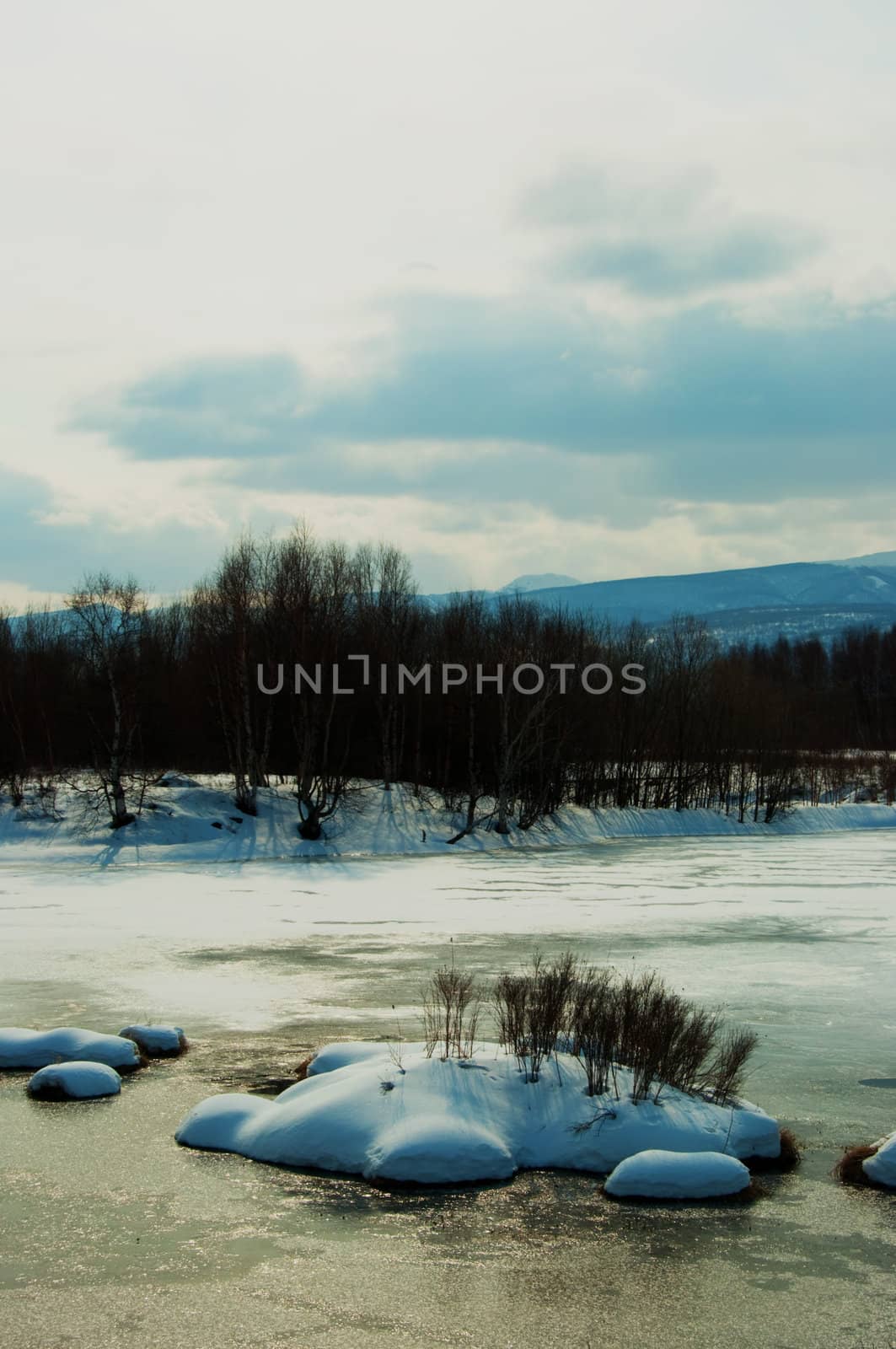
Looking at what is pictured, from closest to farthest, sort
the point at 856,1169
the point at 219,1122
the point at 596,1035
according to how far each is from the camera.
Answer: the point at 856,1169 → the point at 219,1122 → the point at 596,1035

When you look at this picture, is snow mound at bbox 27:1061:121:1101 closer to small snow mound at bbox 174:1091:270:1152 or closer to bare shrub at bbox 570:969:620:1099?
small snow mound at bbox 174:1091:270:1152

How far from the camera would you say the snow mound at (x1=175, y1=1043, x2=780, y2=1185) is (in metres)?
8.80

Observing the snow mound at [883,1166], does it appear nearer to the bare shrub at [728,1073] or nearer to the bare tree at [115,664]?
the bare shrub at [728,1073]

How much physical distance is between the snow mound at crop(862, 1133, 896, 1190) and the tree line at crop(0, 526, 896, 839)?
111ft

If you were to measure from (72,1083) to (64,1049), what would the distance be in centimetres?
123

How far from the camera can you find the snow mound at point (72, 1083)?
35.7 feet

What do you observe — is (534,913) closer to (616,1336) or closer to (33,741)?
(616,1336)

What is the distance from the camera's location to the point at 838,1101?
1075 cm

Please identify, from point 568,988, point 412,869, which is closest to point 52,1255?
point 568,988

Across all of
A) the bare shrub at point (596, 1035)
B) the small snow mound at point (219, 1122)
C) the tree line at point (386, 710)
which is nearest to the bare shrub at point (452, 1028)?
the bare shrub at point (596, 1035)

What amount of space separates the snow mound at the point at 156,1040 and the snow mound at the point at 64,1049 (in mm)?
142

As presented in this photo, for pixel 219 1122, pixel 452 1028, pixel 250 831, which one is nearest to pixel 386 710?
pixel 250 831

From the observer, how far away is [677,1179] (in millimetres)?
8367

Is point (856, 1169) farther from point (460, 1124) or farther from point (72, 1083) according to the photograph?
point (72, 1083)
